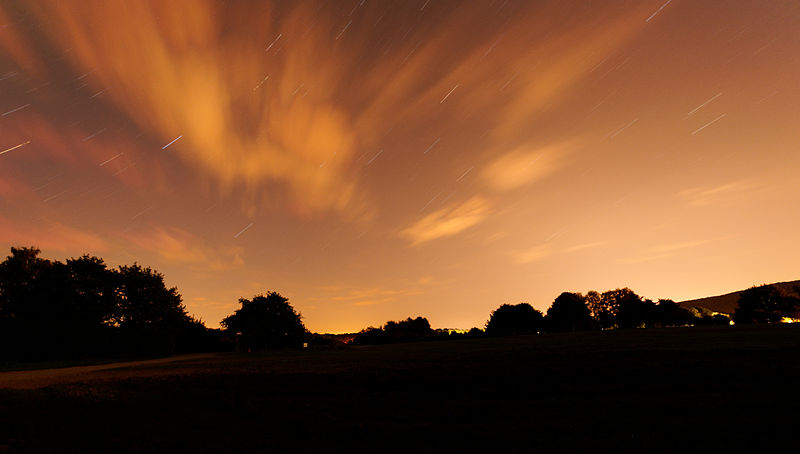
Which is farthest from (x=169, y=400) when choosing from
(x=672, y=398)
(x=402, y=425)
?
(x=672, y=398)

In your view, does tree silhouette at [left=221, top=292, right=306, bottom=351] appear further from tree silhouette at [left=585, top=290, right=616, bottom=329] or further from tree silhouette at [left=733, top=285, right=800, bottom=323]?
tree silhouette at [left=733, top=285, right=800, bottom=323]

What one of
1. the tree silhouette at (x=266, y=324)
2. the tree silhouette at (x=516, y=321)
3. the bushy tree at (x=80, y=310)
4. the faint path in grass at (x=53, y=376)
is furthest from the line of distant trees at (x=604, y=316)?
the faint path in grass at (x=53, y=376)

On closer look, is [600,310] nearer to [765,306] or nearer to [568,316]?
[568,316]

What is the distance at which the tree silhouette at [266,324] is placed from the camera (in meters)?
92.8

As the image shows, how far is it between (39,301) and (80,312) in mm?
6008

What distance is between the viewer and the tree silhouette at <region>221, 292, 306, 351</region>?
92812 mm

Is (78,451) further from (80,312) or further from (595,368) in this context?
(80,312)

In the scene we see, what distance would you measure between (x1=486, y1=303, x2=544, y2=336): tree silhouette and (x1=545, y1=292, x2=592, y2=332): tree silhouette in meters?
3.78

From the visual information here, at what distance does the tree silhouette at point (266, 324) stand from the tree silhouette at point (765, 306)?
427 ft

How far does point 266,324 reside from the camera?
93.6 meters

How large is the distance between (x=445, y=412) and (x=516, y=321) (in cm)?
12550

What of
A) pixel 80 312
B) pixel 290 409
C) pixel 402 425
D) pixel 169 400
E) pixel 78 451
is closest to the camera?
pixel 78 451

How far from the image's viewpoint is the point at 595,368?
19.3 m

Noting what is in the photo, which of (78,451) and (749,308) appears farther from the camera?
(749,308)
